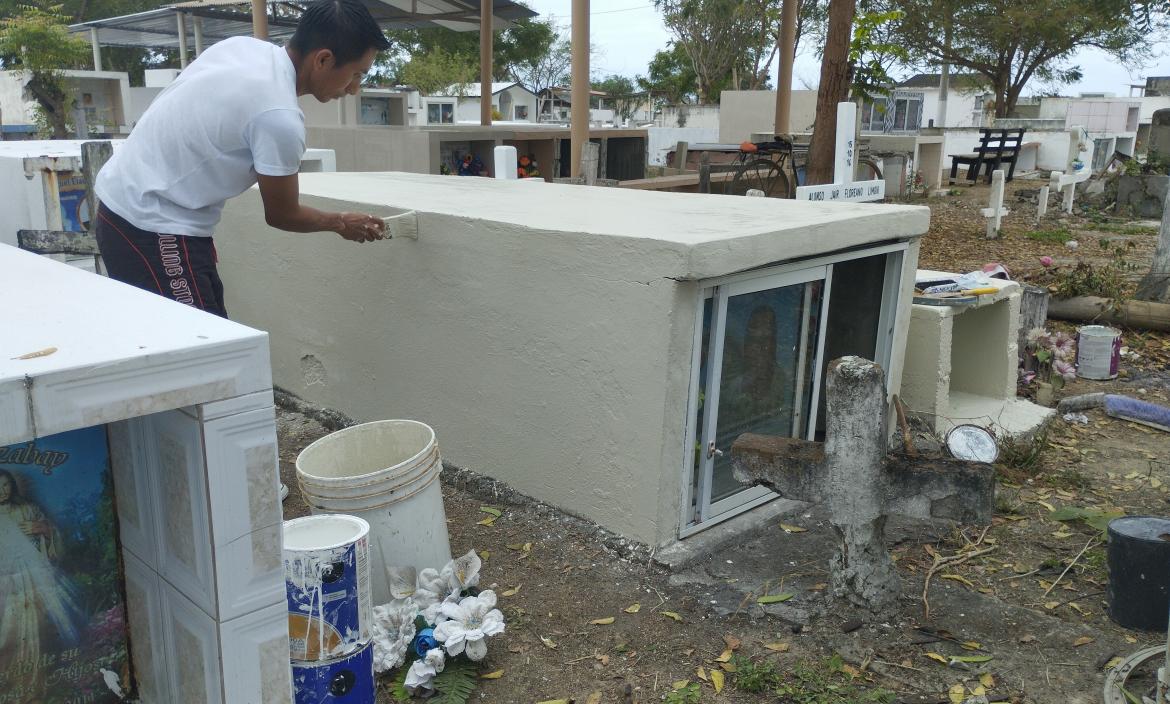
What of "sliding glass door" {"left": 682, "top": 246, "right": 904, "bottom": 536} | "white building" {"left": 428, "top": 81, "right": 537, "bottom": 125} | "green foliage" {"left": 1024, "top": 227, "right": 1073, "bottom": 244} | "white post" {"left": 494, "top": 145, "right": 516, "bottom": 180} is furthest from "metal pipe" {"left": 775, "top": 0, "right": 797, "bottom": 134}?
"white building" {"left": 428, "top": 81, "right": 537, "bottom": 125}

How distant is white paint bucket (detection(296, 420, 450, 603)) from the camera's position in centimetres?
316

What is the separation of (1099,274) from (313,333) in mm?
7097

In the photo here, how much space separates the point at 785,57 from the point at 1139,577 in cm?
1292

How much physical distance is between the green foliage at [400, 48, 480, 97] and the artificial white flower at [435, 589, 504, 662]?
148 feet

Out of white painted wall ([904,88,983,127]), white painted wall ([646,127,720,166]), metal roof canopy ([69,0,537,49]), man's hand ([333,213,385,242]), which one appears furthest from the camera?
white painted wall ([904,88,983,127])

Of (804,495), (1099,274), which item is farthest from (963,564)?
(1099,274)

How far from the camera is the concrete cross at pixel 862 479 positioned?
3098mm

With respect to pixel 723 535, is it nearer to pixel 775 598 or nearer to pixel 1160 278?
pixel 775 598

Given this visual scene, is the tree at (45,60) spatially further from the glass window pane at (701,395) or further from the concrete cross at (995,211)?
the glass window pane at (701,395)

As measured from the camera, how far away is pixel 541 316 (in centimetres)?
388

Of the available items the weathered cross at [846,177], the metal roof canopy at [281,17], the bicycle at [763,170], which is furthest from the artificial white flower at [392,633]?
the bicycle at [763,170]

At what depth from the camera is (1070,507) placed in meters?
4.34

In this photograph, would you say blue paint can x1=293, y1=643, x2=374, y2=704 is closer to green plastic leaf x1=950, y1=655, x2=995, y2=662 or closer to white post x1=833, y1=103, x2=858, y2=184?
green plastic leaf x1=950, y1=655, x2=995, y2=662

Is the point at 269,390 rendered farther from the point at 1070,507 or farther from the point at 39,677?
the point at 1070,507
